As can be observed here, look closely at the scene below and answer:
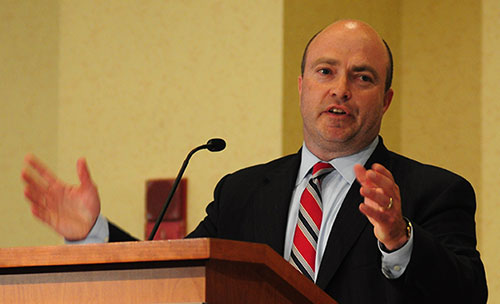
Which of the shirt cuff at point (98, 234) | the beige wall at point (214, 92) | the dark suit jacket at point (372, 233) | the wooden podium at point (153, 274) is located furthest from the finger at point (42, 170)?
the beige wall at point (214, 92)

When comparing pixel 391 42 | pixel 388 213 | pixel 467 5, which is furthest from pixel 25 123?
pixel 388 213

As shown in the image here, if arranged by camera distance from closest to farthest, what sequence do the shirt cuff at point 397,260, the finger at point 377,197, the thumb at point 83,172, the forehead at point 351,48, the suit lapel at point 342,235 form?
the finger at point 377,197 → the shirt cuff at point 397,260 → the thumb at point 83,172 → the suit lapel at point 342,235 → the forehead at point 351,48

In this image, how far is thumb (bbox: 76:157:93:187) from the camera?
215 cm

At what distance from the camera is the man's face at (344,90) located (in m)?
2.83

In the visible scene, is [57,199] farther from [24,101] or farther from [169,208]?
[24,101]

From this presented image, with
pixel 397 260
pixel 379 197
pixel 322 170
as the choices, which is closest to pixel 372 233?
pixel 322 170

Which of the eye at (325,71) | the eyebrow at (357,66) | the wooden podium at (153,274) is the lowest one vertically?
the wooden podium at (153,274)

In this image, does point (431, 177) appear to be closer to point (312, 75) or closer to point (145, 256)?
point (312, 75)

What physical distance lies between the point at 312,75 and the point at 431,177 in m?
0.56

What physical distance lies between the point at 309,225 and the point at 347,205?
0.44ft

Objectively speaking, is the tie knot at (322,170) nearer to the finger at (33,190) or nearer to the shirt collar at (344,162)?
the shirt collar at (344,162)

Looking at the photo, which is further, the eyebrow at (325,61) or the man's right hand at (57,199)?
the eyebrow at (325,61)

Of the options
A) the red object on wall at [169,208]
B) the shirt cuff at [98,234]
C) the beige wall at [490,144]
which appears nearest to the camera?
the shirt cuff at [98,234]

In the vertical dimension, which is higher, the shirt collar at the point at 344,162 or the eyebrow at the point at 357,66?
the eyebrow at the point at 357,66
